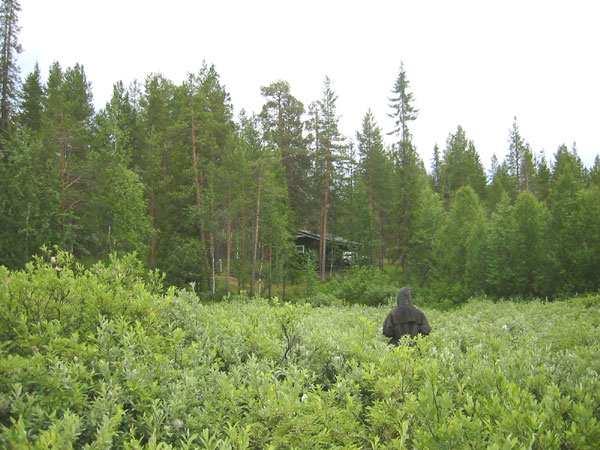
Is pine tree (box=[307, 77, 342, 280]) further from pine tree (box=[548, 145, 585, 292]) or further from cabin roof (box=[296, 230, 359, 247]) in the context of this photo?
pine tree (box=[548, 145, 585, 292])

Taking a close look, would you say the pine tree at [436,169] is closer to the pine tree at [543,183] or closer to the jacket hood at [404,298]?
the pine tree at [543,183]

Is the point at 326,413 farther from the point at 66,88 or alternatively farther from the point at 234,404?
the point at 66,88

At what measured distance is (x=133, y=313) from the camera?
4418 mm

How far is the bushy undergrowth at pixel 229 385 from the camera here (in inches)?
112

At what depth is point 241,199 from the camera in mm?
32875

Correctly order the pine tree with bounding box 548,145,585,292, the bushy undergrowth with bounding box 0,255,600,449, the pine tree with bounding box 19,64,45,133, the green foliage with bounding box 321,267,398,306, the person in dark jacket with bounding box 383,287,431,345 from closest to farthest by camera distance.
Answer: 1. the bushy undergrowth with bounding box 0,255,600,449
2. the person in dark jacket with bounding box 383,287,431,345
3. the pine tree with bounding box 548,145,585,292
4. the green foliage with bounding box 321,267,398,306
5. the pine tree with bounding box 19,64,45,133

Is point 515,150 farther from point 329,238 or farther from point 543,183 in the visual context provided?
point 329,238

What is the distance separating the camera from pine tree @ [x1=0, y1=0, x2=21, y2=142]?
115ft

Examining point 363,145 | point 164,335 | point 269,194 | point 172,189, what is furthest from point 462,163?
point 164,335

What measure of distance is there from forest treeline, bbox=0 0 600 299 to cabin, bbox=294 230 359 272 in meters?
1.15

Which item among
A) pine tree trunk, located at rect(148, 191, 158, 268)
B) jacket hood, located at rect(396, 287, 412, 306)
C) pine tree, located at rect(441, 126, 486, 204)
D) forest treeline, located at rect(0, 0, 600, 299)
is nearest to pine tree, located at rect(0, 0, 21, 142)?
forest treeline, located at rect(0, 0, 600, 299)

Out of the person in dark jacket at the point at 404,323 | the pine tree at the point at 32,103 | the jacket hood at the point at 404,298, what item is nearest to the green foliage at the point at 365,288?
the jacket hood at the point at 404,298

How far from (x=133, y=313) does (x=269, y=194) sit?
3012 centimetres

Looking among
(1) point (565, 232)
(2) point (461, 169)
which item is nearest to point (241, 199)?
(1) point (565, 232)
